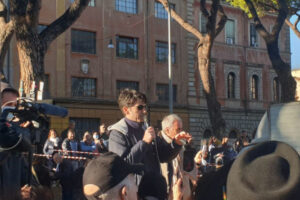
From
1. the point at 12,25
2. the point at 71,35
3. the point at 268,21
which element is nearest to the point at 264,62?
the point at 268,21

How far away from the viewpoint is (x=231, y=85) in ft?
128

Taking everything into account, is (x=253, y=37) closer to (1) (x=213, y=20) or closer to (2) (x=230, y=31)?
(2) (x=230, y=31)

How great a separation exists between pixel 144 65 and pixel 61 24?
2089 centimetres

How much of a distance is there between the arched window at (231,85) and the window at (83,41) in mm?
10888

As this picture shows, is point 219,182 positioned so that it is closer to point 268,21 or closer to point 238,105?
point 238,105

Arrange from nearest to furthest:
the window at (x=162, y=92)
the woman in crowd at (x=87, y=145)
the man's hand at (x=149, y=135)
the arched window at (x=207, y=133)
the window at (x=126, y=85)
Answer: the man's hand at (x=149, y=135) → the woman in crowd at (x=87, y=145) → the window at (x=126, y=85) → the window at (x=162, y=92) → the arched window at (x=207, y=133)

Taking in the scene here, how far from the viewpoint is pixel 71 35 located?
30.8 meters

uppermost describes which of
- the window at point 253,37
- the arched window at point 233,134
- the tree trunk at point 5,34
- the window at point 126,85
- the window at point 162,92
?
the window at point 253,37

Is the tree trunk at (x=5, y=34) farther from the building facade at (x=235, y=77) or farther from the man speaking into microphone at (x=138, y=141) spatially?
the building facade at (x=235, y=77)

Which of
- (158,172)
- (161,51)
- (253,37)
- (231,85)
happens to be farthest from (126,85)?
(158,172)

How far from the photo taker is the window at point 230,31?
3872 centimetres

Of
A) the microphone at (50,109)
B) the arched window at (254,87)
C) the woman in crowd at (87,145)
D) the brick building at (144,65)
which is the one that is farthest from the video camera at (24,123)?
the arched window at (254,87)

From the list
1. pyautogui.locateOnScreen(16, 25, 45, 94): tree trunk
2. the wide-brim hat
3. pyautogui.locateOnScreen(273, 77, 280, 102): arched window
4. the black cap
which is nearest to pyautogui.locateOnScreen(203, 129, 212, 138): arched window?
pyautogui.locateOnScreen(273, 77, 280, 102): arched window

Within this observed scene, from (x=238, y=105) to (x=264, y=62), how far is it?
4.12 metres
